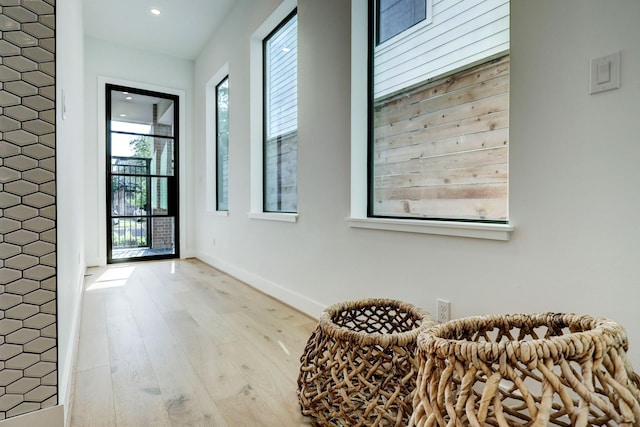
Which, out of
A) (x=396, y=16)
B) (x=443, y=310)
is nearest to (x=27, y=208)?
(x=443, y=310)

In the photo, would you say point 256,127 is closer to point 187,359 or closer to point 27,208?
point 187,359

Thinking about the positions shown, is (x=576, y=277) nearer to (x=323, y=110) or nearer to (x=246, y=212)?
(x=323, y=110)

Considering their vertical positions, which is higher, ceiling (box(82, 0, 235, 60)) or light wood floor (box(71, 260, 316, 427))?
ceiling (box(82, 0, 235, 60))

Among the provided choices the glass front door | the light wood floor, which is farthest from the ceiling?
the light wood floor

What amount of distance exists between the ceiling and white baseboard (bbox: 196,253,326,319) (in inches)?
106

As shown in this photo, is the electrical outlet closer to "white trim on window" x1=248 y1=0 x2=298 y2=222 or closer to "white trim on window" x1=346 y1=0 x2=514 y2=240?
"white trim on window" x1=346 y1=0 x2=514 y2=240

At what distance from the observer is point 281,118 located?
9.98 ft

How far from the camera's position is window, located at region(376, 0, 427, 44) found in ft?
5.92

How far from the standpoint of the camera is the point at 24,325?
3.59ft

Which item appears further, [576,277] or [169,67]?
[169,67]

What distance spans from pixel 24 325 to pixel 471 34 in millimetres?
2001

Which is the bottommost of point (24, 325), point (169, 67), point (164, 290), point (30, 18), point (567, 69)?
point (164, 290)

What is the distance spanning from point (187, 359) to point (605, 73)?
2004 mm

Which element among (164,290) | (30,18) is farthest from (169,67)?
(30,18)
